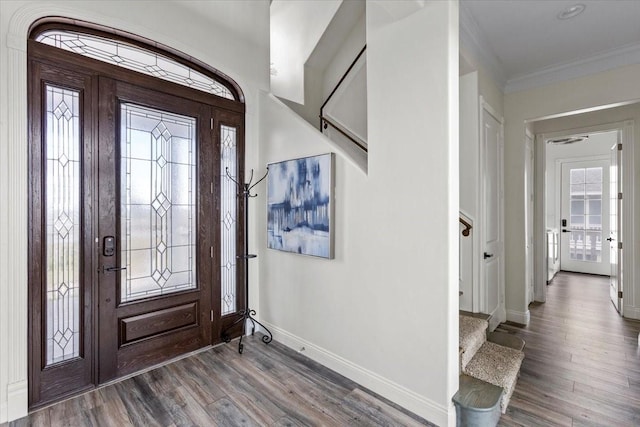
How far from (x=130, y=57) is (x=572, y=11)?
3824mm

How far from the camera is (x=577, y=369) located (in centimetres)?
270

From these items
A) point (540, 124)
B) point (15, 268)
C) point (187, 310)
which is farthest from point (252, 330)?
point (540, 124)

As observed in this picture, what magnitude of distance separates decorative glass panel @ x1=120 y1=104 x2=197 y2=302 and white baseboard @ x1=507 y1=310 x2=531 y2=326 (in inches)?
150

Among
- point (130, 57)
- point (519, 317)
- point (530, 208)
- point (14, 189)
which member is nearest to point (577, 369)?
point (519, 317)

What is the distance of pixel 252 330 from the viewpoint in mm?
3443

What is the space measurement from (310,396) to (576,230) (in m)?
7.04

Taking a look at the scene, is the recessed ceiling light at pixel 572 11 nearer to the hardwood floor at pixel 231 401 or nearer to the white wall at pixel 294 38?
the white wall at pixel 294 38

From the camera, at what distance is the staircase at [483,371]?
194 centimetres

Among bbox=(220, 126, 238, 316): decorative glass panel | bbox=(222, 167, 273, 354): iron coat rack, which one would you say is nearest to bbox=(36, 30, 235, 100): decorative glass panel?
bbox=(220, 126, 238, 316): decorative glass panel

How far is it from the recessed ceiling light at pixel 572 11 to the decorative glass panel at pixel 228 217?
3.21 m

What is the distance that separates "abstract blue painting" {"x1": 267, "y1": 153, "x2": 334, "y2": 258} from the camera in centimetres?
266

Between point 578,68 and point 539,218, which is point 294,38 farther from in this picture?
point 539,218

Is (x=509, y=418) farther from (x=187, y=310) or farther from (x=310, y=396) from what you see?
(x=187, y=310)

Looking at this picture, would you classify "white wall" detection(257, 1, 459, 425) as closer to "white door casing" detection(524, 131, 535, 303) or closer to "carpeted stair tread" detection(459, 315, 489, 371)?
"carpeted stair tread" detection(459, 315, 489, 371)
